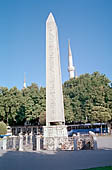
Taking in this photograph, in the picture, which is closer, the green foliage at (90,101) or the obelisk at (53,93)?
the obelisk at (53,93)

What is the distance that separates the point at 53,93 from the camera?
1088cm

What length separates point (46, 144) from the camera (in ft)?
32.8

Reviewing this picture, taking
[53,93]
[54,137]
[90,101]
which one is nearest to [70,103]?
[90,101]

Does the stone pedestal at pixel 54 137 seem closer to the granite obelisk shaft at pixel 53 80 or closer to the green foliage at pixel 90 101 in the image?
the granite obelisk shaft at pixel 53 80

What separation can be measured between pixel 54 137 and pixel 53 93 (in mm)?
A: 2719

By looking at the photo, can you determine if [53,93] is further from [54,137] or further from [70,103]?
[70,103]

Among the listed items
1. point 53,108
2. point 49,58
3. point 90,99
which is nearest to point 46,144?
point 53,108

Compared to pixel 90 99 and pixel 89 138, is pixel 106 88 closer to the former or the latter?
pixel 90 99

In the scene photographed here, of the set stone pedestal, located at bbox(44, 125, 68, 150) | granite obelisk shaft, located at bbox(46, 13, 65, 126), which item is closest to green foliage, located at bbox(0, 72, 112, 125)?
stone pedestal, located at bbox(44, 125, 68, 150)

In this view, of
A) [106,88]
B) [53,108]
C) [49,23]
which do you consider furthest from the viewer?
[106,88]

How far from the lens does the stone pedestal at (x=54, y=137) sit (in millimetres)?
9719

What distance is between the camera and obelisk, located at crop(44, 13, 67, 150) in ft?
34.8

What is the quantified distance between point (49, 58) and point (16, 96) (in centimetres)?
1747

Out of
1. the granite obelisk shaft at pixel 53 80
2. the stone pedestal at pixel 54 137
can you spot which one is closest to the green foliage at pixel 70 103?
the stone pedestal at pixel 54 137
